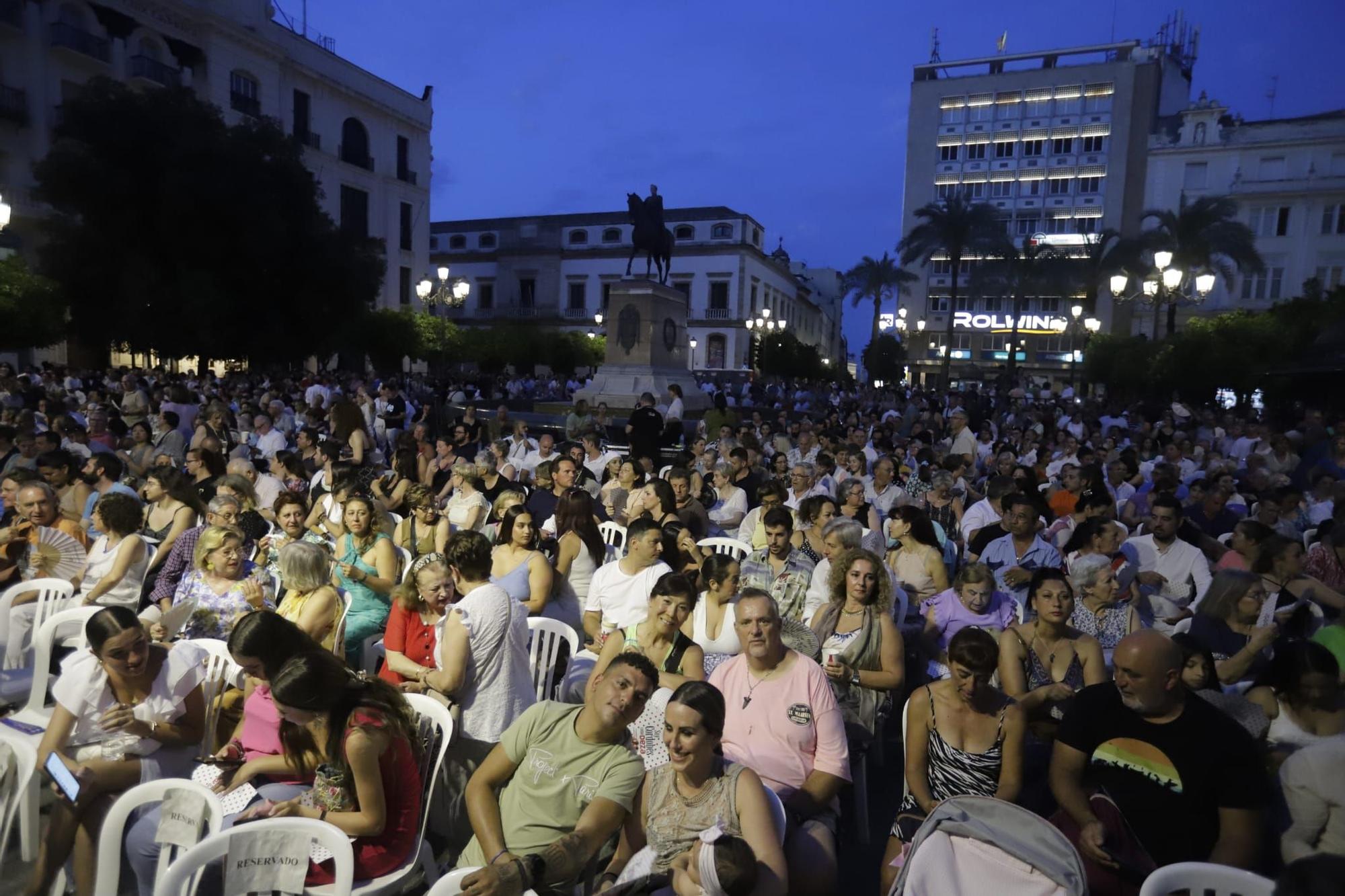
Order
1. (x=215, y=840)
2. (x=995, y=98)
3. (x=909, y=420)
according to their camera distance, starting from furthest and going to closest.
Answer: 1. (x=995, y=98)
2. (x=909, y=420)
3. (x=215, y=840)

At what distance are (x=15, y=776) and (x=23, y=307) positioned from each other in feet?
63.0

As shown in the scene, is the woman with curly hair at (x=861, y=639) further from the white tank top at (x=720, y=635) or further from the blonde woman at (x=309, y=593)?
the blonde woman at (x=309, y=593)

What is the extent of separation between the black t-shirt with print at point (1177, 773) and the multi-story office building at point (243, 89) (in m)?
33.0

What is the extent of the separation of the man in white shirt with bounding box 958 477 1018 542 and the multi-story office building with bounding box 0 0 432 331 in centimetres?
3085

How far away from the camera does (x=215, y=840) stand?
239 centimetres

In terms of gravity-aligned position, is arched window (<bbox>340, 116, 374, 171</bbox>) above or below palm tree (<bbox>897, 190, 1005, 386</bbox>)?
above

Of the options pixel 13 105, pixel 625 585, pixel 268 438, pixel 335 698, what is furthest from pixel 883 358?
pixel 335 698

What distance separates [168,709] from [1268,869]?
13.3ft

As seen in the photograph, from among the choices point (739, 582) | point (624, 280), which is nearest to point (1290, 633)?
point (739, 582)

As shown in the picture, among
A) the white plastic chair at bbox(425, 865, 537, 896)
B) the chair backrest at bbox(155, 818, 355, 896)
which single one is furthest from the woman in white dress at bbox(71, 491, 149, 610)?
the white plastic chair at bbox(425, 865, 537, 896)

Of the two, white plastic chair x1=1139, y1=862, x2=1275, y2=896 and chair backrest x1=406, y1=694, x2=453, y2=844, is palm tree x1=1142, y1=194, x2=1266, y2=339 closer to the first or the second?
white plastic chair x1=1139, y1=862, x2=1275, y2=896

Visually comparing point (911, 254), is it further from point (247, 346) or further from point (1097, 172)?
point (247, 346)

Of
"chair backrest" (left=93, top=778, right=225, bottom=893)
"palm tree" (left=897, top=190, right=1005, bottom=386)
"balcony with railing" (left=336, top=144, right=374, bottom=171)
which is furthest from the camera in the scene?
"palm tree" (left=897, top=190, right=1005, bottom=386)

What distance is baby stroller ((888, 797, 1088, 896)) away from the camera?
2.30m
